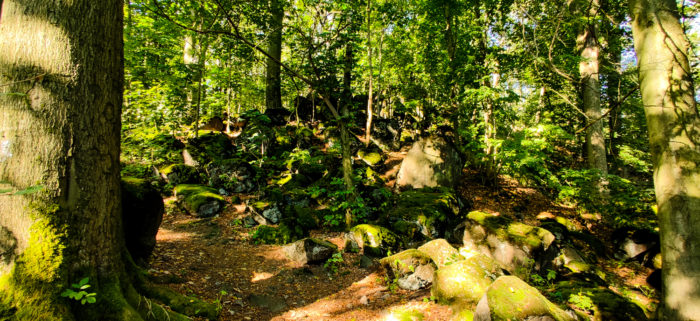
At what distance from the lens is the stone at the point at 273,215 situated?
7613 mm

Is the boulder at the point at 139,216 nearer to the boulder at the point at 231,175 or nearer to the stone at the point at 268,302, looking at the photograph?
the stone at the point at 268,302

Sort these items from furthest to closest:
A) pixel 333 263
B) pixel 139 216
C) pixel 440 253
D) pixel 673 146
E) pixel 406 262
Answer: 1. pixel 333 263
2. pixel 440 253
3. pixel 406 262
4. pixel 139 216
5. pixel 673 146

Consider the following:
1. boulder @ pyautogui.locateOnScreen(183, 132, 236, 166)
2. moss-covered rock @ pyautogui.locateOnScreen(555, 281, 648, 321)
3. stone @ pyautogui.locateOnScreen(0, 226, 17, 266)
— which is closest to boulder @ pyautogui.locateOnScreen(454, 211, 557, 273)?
moss-covered rock @ pyautogui.locateOnScreen(555, 281, 648, 321)

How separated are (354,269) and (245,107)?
14.4 metres

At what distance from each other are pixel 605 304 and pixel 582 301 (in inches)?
15.5

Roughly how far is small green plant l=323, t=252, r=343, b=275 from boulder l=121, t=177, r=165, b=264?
10.4 ft

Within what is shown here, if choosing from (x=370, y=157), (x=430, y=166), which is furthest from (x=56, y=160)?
(x=370, y=157)

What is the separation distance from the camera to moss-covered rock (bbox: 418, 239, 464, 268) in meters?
5.26

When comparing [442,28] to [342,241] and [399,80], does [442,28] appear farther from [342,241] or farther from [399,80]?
[342,241]

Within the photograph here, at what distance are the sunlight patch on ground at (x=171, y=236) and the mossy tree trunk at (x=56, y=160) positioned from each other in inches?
153

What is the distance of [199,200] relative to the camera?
7848 mm

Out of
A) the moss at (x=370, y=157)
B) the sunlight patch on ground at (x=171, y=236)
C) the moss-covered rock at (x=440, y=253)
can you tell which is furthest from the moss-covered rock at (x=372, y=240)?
the moss at (x=370, y=157)

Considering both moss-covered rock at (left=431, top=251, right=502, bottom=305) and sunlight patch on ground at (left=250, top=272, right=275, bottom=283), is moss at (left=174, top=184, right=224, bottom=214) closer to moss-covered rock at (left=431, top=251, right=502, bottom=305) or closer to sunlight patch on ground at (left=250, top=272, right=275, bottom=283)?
sunlight patch on ground at (left=250, top=272, right=275, bottom=283)

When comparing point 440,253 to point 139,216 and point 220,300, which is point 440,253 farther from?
point 139,216
